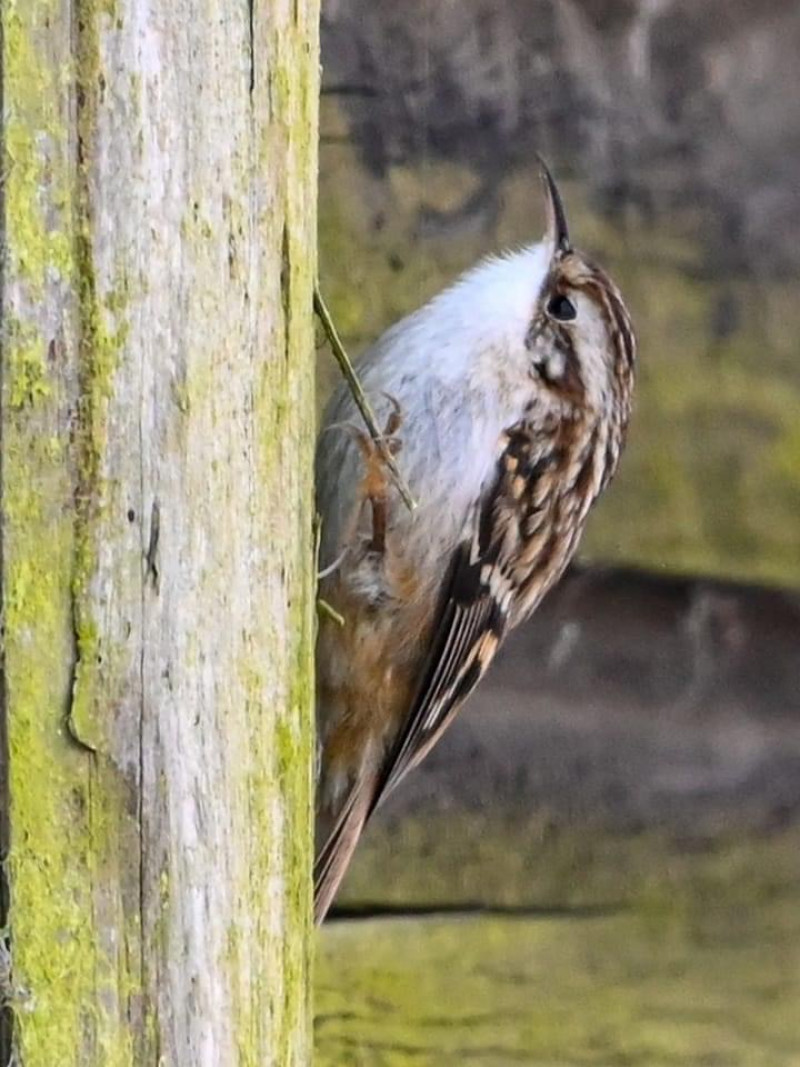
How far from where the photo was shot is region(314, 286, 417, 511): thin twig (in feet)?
4.67

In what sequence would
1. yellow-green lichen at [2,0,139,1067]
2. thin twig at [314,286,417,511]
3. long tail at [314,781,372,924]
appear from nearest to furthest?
yellow-green lichen at [2,0,139,1067] → thin twig at [314,286,417,511] → long tail at [314,781,372,924]

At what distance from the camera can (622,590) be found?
1863 millimetres

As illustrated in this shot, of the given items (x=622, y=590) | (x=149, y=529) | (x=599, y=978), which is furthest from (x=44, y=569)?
(x=599, y=978)

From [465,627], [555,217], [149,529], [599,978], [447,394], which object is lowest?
[599,978]

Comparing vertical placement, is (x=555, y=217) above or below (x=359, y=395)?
above

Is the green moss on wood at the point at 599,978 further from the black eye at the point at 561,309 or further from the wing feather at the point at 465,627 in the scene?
the black eye at the point at 561,309

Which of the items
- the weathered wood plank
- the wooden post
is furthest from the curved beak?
the wooden post

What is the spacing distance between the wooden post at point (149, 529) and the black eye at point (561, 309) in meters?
0.67

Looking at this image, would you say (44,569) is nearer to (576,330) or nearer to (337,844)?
(337,844)

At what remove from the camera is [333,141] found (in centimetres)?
177

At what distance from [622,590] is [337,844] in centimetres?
38

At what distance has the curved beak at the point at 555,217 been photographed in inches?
69.9

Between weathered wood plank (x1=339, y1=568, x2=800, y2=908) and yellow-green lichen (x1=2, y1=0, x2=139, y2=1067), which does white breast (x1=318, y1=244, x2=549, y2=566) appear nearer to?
weathered wood plank (x1=339, y1=568, x2=800, y2=908)

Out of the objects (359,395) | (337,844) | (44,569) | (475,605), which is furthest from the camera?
(475,605)
